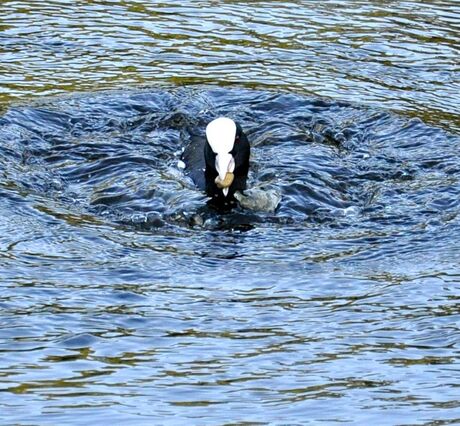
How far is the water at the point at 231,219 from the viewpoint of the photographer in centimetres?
528

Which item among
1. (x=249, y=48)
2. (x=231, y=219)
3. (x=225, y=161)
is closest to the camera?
(x=231, y=219)

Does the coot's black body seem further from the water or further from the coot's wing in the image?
the water

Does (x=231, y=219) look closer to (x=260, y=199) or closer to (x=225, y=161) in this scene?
(x=260, y=199)

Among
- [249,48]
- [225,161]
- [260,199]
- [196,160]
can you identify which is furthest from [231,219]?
[249,48]

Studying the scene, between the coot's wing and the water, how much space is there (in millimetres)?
117

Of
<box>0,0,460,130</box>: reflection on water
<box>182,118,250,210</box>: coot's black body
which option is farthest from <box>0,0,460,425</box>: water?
<box>182,118,250,210</box>: coot's black body

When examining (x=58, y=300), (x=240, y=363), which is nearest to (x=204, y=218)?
(x=58, y=300)

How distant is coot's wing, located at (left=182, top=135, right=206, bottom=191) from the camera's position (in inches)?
369

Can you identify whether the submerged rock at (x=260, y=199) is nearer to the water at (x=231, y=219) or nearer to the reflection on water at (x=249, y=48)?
the water at (x=231, y=219)

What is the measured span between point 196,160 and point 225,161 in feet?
3.66

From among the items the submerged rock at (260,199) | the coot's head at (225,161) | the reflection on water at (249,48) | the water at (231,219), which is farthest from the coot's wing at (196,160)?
the reflection on water at (249,48)

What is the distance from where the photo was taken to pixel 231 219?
8.38 metres

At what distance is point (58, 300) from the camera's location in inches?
249

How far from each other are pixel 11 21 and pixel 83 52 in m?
0.96
